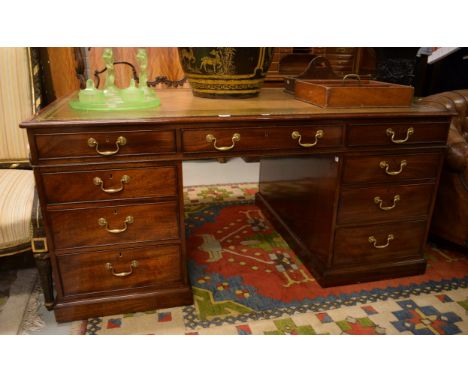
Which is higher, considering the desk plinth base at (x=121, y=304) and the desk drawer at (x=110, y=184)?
the desk drawer at (x=110, y=184)

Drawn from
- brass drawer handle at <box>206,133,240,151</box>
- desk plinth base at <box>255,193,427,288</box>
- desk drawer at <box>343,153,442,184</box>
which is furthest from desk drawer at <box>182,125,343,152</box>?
desk plinth base at <box>255,193,427,288</box>

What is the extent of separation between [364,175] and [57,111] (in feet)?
4.35

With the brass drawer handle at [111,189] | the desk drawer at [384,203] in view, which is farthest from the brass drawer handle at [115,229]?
the desk drawer at [384,203]

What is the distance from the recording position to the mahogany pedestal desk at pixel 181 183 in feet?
4.65

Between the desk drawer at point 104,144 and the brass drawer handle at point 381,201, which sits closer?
the desk drawer at point 104,144

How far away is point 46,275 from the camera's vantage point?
5.16 feet

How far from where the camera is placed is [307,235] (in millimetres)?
2035

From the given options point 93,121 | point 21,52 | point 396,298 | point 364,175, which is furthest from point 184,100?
point 396,298

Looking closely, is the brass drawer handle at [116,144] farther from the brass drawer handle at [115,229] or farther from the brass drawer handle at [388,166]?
the brass drawer handle at [388,166]

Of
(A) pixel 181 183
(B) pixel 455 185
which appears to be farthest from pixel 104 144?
(B) pixel 455 185

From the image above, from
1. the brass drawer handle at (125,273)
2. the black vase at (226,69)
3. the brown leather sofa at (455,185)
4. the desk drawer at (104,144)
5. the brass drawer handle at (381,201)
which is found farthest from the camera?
the brown leather sofa at (455,185)

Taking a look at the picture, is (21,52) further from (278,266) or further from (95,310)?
(278,266)

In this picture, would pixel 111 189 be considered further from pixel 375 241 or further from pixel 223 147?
pixel 375 241

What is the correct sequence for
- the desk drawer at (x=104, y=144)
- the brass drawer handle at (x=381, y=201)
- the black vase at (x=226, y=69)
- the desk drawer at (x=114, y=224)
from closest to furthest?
1. the desk drawer at (x=104, y=144)
2. the desk drawer at (x=114, y=224)
3. the black vase at (x=226, y=69)
4. the brass drawer handle at (x=381, y=201)
